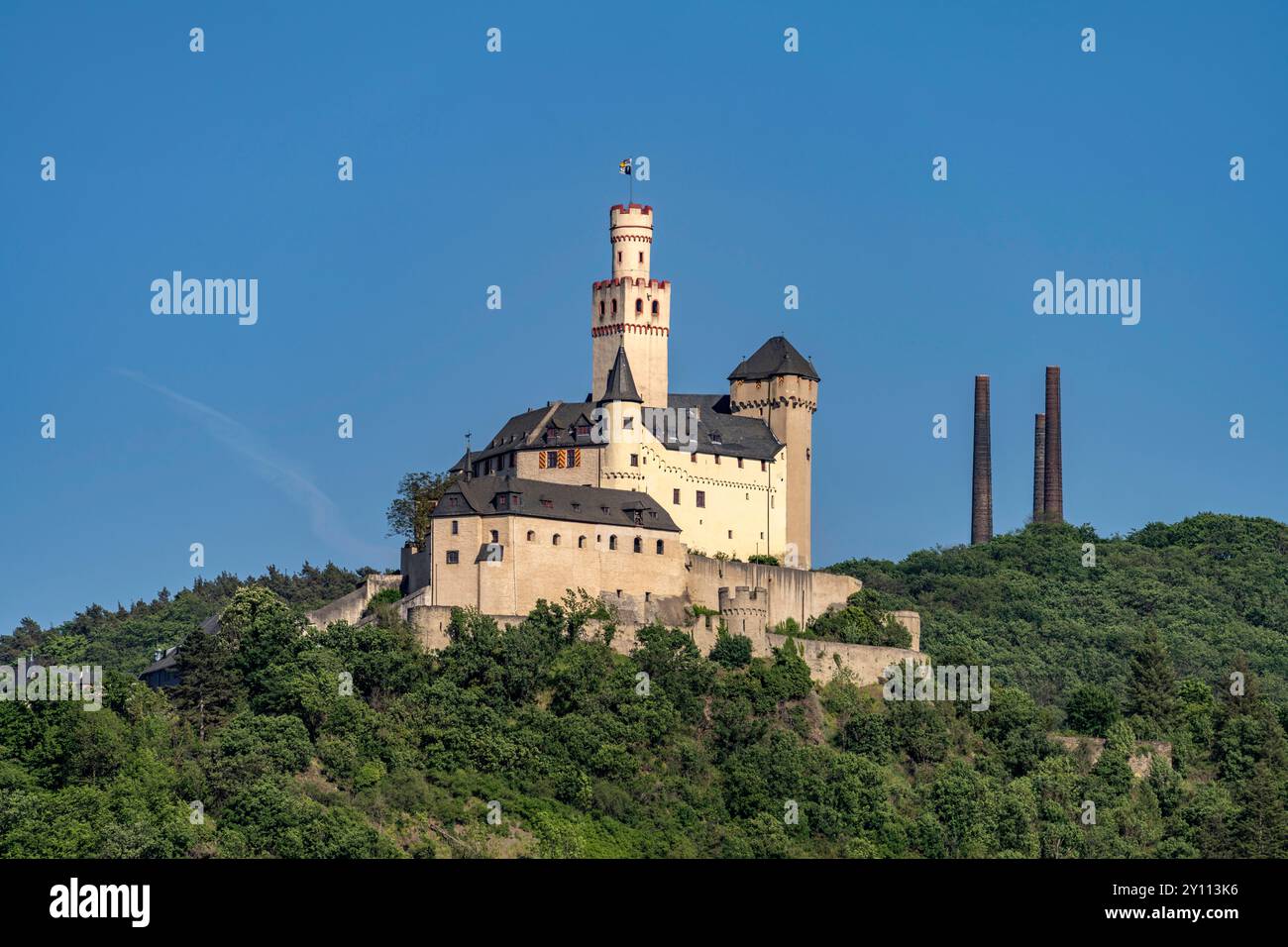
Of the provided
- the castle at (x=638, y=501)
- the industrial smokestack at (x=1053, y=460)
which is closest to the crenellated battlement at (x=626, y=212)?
the castle at (x=638, y=501)

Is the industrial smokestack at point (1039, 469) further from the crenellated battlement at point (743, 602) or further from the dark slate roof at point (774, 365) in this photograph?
the crenellated battlement at point (743, 602)

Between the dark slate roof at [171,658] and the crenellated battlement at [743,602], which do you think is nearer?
the dark slate roof at [171,658]

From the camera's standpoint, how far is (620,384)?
93312mm

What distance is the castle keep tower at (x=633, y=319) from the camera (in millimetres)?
95688

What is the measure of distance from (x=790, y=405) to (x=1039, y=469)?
45.3 m

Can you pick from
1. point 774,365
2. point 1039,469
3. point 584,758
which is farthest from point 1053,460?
point 584,758

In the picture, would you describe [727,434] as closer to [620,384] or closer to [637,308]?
[620,384]

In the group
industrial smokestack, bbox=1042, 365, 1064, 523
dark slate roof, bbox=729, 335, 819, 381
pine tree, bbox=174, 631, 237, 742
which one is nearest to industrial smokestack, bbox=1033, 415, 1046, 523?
industrial smokestack, bbox=1042, 365, 1064, 523

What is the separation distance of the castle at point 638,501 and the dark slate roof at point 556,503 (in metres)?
0.07

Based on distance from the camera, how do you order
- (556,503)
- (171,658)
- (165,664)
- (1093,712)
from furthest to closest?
(1093,712) → (171,658) → (165,664) → (556,503)

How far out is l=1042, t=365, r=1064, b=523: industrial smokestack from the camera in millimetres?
139000

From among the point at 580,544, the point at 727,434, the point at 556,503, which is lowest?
the point at 580,544

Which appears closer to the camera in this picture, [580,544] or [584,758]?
[584,758]
